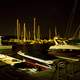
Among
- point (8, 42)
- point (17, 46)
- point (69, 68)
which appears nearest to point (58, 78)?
point (69, 68)

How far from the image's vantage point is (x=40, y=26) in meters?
10.4

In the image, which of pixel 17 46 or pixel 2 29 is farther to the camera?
pixel 2 29

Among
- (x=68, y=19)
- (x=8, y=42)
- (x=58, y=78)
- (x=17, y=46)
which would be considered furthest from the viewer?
(x=68, y=19)

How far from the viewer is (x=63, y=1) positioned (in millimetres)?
9602

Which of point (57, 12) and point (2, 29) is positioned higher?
point (57, 12)

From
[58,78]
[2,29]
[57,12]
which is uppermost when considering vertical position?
[57,12]

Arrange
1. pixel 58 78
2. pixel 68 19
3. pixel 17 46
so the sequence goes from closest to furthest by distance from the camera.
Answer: pixel 58 78 < pixel 17 46 < pixel 68 19

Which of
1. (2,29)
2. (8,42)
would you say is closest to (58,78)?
(8,42)

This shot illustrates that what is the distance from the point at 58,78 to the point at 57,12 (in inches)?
282

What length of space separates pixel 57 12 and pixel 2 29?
3343 millimetres

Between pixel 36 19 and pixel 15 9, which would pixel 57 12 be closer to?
pixel 36 19

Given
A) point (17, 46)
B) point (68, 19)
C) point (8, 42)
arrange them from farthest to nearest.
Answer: point (68, 19)
point (8, 42)
point (17, 46)

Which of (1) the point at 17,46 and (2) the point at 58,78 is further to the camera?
(1) the point at 17,46

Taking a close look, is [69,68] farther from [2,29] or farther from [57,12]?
[2,29]
